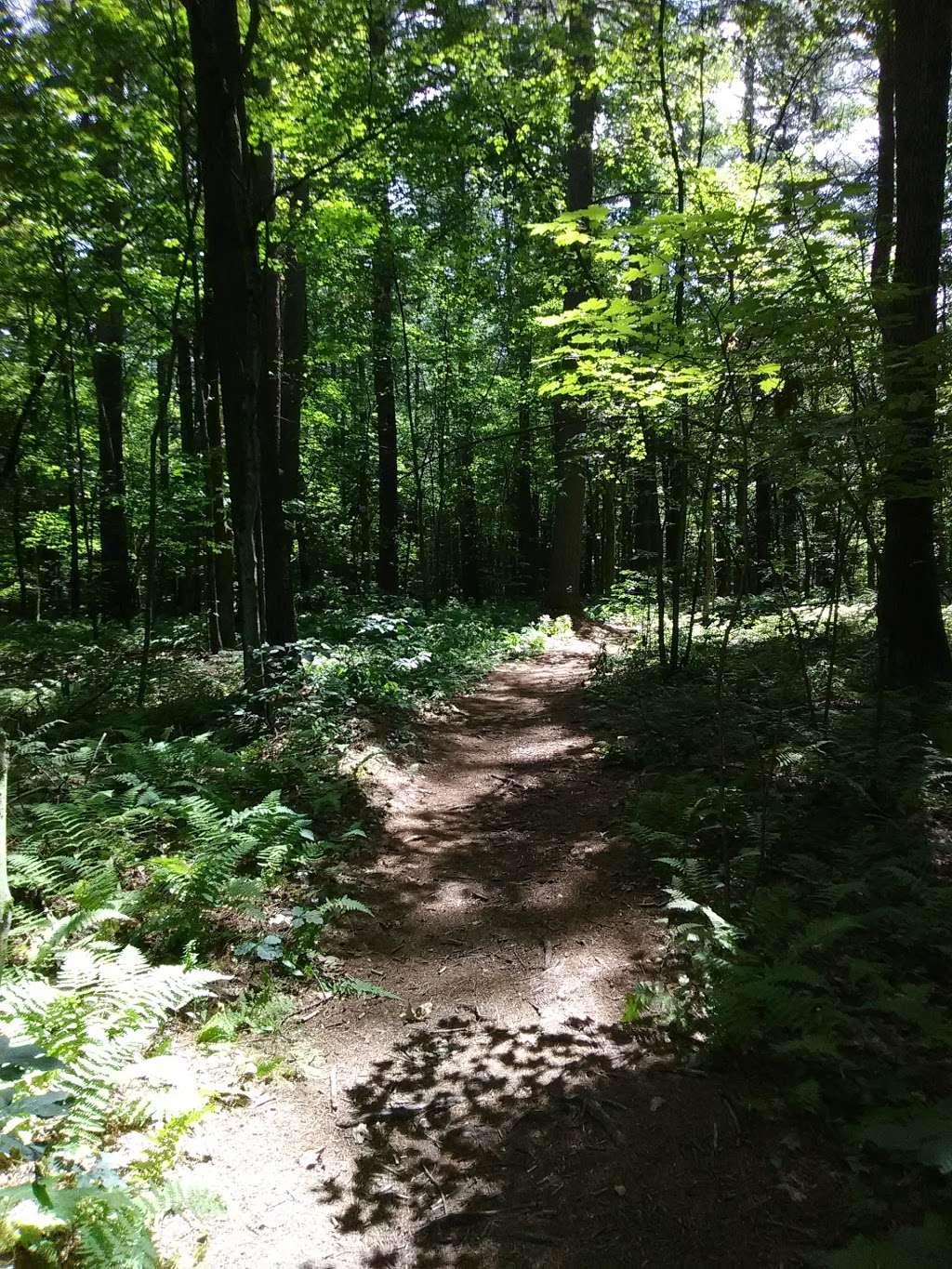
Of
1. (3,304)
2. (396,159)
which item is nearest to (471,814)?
(396,159)

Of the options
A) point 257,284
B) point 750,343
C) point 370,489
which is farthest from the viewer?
point 370,489

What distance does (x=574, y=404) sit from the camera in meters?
9.04

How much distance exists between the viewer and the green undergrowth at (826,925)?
7.95 feet

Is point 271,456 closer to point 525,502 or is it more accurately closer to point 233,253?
point 233,253

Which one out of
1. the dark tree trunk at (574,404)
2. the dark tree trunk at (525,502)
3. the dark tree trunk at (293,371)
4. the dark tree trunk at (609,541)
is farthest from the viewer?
the dark tree trunk at (609,541)

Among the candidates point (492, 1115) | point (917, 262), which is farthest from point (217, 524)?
point (492, 1115)

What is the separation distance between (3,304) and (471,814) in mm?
10073

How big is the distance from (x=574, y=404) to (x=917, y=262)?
3820 mm

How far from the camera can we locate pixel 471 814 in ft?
20.7

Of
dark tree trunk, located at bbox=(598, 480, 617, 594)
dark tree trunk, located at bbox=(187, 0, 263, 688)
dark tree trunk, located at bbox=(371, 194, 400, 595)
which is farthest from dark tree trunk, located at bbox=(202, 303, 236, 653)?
dark tree trunk, located at bbox=(598, 480, 617, 594)

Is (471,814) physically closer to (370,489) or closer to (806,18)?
(806,18)

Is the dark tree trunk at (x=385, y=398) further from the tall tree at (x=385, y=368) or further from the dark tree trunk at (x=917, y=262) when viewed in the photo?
the dark tree trunk at (x=917, y=262)

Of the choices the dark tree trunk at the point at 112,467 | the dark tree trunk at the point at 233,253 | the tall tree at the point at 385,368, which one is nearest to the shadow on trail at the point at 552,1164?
the dark tree trunk at the point at 233,253

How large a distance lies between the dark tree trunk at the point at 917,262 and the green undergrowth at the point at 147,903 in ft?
17.1
